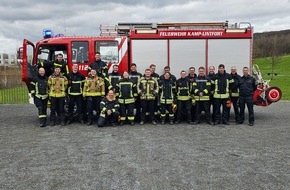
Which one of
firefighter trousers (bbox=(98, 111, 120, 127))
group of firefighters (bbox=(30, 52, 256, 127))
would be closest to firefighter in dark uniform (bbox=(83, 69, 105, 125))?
group of firefighters (bbox=(30, 52, 256, 127))

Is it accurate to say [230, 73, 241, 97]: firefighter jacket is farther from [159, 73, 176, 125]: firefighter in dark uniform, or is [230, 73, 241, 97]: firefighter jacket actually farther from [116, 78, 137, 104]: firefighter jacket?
[116, 78, 137, 104]: firefighter jacket

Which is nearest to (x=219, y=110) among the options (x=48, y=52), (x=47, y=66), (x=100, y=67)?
(x=100, y=67)

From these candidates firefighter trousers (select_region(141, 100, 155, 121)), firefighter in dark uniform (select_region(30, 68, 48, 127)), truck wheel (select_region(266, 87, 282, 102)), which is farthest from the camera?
truck wheel (select_region(266, 87, 282, 102))

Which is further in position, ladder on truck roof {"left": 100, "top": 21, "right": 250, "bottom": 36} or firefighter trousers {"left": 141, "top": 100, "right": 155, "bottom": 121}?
ladder on truck roof {"left": 100, "top": 21, "right": 250, "bottom": 36}

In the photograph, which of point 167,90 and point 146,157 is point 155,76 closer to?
point 167,90

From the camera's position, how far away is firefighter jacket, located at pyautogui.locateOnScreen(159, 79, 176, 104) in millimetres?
8695

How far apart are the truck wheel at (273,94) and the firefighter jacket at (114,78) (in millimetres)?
4345

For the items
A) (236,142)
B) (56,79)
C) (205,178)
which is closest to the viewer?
(205,178)

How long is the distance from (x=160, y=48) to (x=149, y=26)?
92 cm

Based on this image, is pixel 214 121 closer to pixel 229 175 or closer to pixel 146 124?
pixel 146 124

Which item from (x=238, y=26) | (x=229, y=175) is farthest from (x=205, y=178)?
(x=238, y=26)

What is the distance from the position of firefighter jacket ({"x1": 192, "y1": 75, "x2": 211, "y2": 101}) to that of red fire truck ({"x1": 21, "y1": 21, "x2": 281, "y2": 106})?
2.50ft

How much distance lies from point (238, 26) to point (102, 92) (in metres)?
4.52

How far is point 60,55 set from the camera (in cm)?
893
